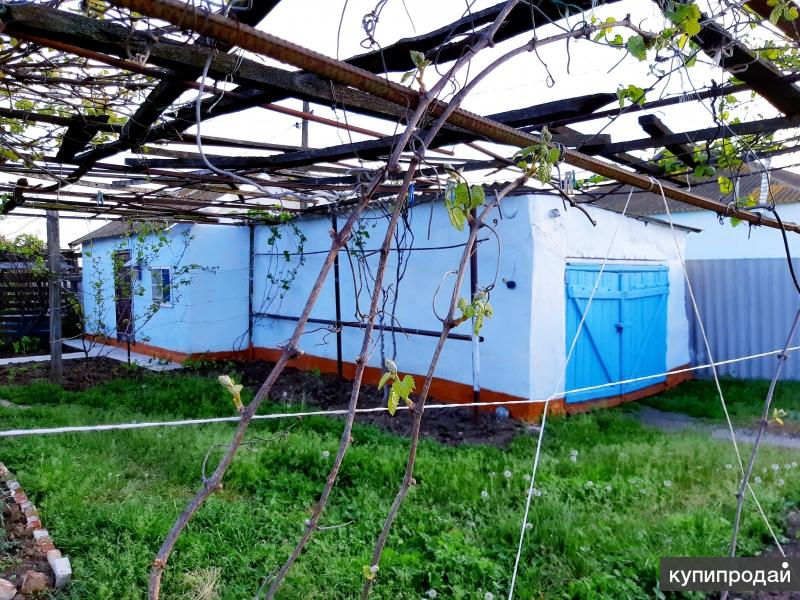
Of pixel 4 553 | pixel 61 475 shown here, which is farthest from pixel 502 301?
pixel 4 553

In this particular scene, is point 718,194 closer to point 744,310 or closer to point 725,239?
point 725,239

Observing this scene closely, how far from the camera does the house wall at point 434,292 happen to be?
20.8ft

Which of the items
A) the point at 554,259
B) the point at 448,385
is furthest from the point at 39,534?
the point at 554,259

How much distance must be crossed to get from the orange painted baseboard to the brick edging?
7.12 ft

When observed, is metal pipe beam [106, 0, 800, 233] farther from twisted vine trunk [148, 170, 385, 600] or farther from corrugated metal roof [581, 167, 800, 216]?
corrugated metal roof [581, 167, 800, 216]

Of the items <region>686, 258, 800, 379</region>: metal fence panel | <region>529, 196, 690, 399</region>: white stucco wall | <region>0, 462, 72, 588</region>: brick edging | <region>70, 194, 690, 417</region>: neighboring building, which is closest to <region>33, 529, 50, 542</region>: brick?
<region>0, 462, 72, 588</region>: brick edging

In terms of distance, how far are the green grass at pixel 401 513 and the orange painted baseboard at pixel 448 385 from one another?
99 centimetres

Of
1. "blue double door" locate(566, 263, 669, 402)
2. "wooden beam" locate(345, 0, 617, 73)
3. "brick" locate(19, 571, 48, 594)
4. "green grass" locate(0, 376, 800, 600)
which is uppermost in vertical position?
"wooden beam" locate(345, 0, 617, 73)

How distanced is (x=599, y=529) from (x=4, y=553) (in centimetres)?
302

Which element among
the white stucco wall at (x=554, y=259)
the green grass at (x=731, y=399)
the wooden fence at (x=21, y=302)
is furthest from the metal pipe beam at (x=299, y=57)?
the wooden fence at (x=21, y=302)

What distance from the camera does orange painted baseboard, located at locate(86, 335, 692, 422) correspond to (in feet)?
20.8

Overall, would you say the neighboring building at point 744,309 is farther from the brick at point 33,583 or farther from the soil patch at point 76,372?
the soil patch at point 76,372

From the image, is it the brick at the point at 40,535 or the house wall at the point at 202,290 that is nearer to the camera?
the brick at the point at 40,535

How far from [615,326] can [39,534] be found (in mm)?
6424
